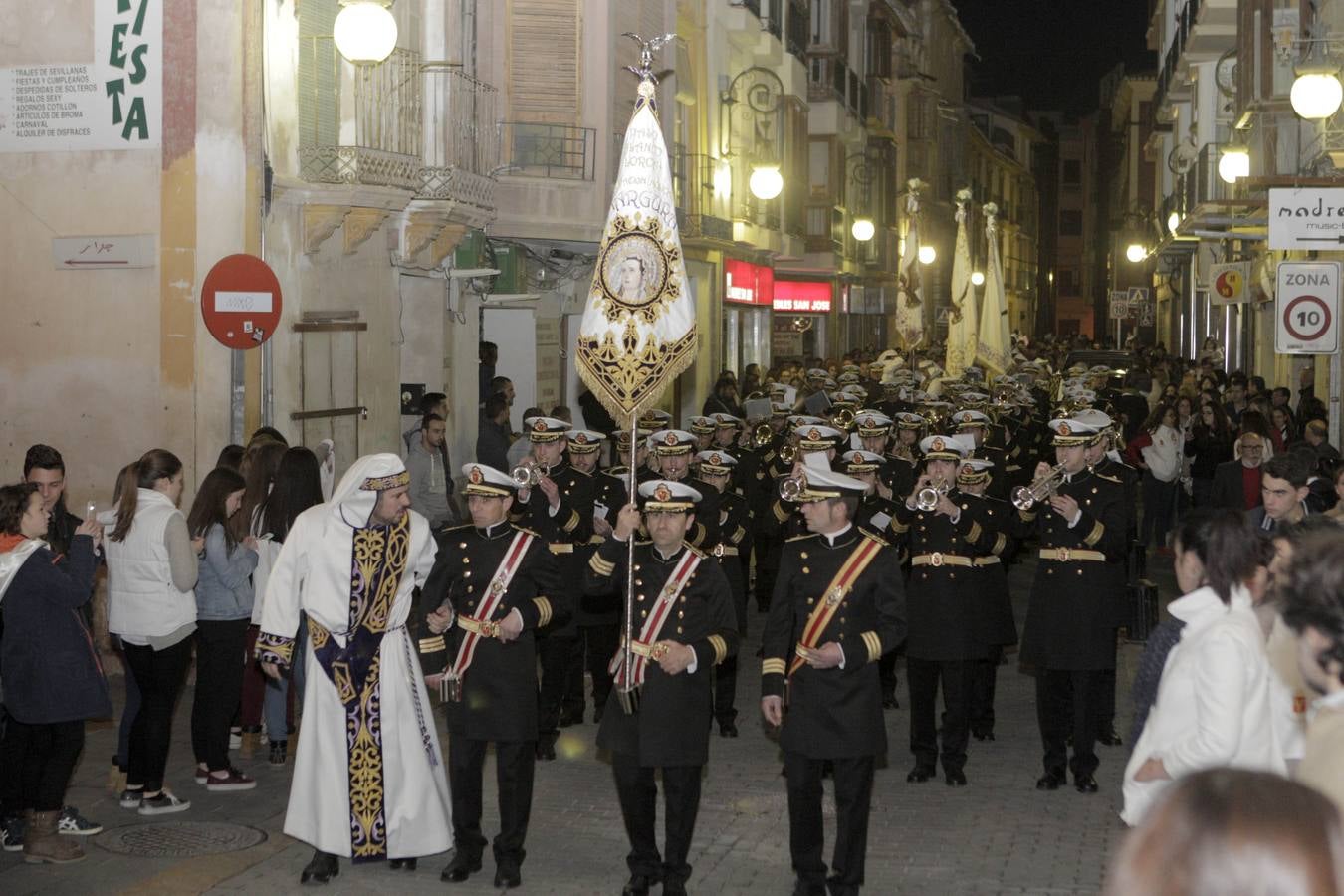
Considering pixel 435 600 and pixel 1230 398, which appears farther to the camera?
pixel 1230 398

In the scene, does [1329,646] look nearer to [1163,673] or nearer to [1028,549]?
[1163,673]

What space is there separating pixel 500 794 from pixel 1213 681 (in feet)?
12.6

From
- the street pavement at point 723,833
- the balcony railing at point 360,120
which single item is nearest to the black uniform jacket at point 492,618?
the street pavement at point 723,833

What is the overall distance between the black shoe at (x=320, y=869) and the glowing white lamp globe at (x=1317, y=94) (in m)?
13.6

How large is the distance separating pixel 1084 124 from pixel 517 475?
114 metres

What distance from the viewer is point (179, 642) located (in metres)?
9.45

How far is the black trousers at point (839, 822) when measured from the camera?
7.91 meters

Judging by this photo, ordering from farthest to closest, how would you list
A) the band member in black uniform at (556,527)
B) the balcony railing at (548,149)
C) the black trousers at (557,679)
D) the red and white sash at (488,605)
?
the balcony railing at (548,149), the band member in black uniform at (556,527), the black trousers at (557,679), the red and white sash at (488,605)

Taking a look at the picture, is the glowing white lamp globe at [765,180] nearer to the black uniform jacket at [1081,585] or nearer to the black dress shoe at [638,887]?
the black uniform jacket at [1081,585]

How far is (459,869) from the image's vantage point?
8328 mm

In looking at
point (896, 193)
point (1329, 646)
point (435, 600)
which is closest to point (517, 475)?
point (435, 600)

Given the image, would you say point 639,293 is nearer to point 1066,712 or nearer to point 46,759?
point 1066,712

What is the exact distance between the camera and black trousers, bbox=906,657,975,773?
10.5 meters

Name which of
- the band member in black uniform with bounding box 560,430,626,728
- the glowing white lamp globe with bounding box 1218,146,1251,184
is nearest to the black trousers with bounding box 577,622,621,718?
the band member in black uniform with bounding box 560,430,626,728
